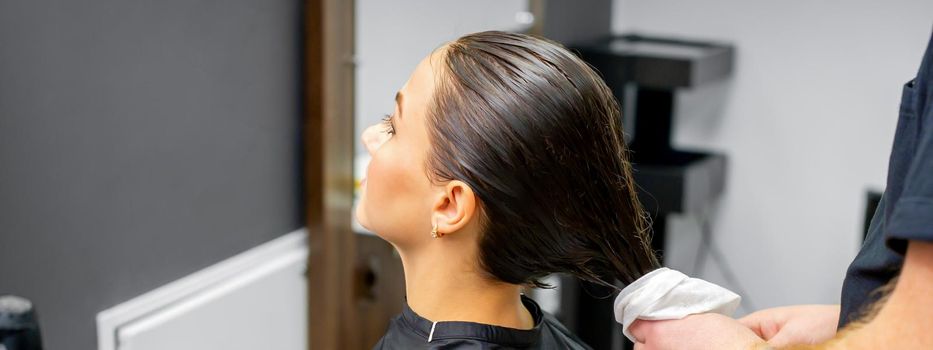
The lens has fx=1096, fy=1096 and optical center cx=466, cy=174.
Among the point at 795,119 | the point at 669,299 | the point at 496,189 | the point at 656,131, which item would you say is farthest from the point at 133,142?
the point at 795,119

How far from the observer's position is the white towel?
1.26 metres

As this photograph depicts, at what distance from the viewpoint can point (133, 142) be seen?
6.54ft

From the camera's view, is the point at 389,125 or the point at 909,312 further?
the point at 389,125

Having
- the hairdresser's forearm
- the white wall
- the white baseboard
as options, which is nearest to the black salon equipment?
the hairdresser's forearm

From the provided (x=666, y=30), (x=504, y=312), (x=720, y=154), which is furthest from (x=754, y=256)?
(x=504, y=312)

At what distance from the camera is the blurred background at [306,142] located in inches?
73.9

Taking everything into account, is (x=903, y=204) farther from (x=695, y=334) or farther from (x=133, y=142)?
(x=133, y=142)

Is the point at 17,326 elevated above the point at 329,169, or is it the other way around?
the point at 17,326

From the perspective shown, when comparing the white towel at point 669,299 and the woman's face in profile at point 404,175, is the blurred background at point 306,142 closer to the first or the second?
the woman's face in profile at point 404,175

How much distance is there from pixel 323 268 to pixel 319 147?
289 millimetres

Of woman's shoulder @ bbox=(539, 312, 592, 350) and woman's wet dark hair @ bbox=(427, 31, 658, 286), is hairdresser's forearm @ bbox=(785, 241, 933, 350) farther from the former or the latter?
woman's shoulder @ bbox=(539, 312, 592, 350)

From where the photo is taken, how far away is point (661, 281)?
1.29 meters

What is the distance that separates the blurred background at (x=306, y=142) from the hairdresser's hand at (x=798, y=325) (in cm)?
118

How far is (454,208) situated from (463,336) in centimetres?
17
